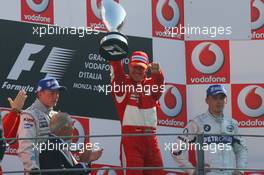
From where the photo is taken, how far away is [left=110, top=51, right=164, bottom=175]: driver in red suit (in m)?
6.29

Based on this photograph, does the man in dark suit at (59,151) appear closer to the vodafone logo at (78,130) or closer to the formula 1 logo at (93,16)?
the vodafone logo at (78,130)

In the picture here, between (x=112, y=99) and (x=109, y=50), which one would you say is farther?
(x=112, y=99)

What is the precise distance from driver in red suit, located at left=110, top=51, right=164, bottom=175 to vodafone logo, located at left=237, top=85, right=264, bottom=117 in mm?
1008

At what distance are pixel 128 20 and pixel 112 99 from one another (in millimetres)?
572

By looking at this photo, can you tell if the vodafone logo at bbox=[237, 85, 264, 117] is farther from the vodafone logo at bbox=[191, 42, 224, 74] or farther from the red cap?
the red cap

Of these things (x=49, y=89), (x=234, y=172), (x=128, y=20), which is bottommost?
(x=234, y=172)

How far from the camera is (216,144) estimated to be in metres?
6.49

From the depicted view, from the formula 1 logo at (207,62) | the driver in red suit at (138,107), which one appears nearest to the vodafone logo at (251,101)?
the formula 1 logo at (207,62)

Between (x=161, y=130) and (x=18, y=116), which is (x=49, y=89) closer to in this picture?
(x=18, y=116)

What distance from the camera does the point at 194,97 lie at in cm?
720

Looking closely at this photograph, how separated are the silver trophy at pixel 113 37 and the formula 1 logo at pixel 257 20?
1.30 meters

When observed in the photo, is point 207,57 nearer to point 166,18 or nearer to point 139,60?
point 166,18

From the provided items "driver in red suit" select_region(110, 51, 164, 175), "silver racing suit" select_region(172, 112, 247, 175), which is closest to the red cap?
"driver in red suit" select_region(110, 51, 164, 175)

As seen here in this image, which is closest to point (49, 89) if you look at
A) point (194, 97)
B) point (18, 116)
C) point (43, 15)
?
point (18, 116)
